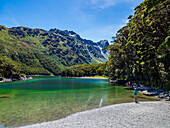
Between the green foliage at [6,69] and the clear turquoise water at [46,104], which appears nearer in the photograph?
the clear turquoise water at [46,104]

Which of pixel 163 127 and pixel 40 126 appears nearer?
pixel 163 127

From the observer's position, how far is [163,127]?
517 inches

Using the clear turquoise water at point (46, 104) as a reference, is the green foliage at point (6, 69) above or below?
above

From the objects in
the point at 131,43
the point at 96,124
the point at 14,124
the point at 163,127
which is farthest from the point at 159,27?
the point at 14,124

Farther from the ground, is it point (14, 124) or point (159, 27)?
point (159, 27)

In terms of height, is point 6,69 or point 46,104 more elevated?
point 6,69

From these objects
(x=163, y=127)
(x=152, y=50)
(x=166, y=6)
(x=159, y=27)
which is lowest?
(x=163, y=127)

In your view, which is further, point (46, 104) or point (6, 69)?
point (6, 69)

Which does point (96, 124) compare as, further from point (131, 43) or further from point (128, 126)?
point (131, 43)

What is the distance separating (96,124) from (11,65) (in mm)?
126892

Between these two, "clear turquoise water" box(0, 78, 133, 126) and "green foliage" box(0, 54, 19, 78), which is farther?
"green foliage" box(0, 54, 19, 78)

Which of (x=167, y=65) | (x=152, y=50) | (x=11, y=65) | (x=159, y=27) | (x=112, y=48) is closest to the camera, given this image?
(x=167, y=65)

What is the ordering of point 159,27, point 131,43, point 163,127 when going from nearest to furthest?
point 163,127 < point 159,27 < point 131,43

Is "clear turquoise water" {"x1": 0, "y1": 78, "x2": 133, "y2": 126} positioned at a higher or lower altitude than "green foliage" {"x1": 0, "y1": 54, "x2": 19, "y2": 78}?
lower
